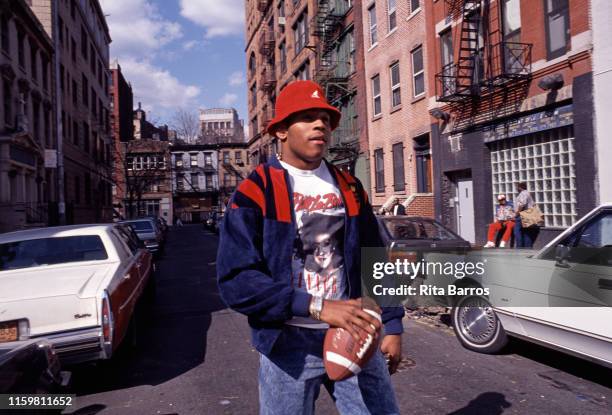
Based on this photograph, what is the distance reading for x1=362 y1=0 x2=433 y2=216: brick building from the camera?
18.9m

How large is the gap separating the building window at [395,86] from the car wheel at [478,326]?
1568 centimetres

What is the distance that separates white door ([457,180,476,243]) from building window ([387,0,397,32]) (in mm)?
7808

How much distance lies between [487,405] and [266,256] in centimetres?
322

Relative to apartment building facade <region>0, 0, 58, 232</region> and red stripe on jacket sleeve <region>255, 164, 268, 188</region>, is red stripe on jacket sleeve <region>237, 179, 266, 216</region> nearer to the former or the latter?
red stripe on jacket sleeve <region>255, 164, 268, 188</region>

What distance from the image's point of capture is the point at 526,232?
1255 centimetres

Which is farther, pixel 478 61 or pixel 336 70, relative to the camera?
pixel 336 70

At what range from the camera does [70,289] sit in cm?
489

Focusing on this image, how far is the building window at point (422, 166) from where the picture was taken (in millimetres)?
19219

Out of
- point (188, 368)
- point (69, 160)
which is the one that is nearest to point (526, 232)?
point (188, 368)

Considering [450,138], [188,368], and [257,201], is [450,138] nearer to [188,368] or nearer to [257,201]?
[188,368]

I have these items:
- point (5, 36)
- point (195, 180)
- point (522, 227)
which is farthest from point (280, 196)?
point (195, 180)

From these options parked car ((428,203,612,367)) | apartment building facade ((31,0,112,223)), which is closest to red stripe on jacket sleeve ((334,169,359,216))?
parked car ((428,203,612,367))

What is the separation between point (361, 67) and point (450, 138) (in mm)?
8089

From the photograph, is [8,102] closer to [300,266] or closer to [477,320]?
[477,320]
